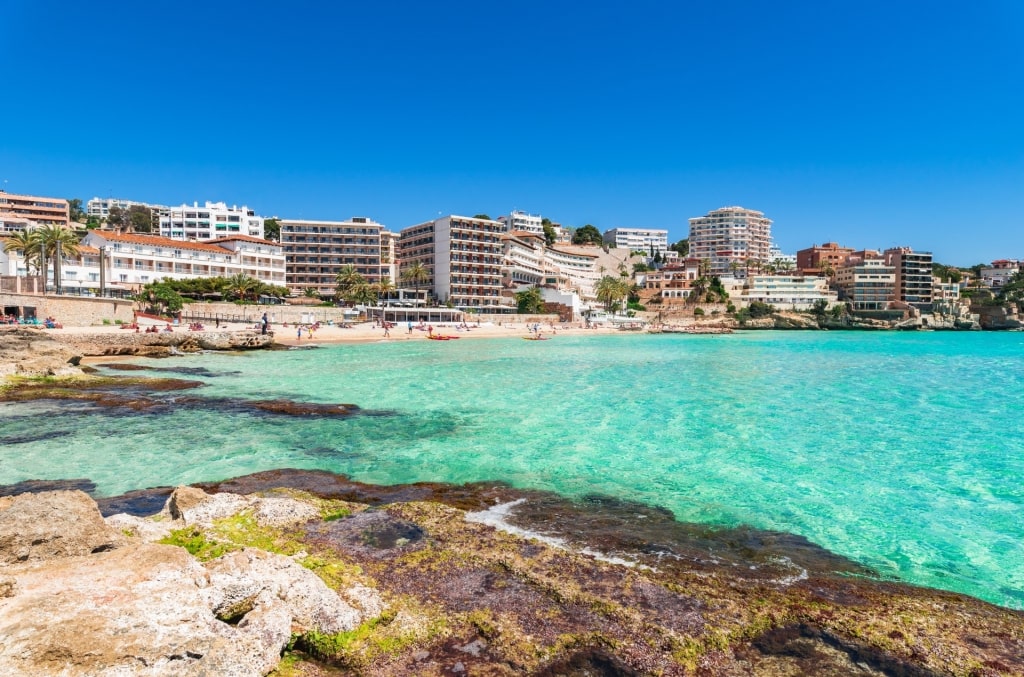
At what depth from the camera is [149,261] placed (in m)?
78.1

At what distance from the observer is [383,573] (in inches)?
266

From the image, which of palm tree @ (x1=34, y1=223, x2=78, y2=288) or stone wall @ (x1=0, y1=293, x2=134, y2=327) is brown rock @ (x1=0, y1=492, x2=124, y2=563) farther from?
palm tree @ (x1=34, y1=223, x2=78, y2=288)

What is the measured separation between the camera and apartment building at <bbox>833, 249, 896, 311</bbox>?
143875mm

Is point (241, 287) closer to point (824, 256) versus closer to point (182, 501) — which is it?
point (182, 501)

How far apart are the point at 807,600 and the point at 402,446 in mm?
10736

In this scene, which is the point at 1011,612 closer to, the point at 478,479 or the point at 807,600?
the point at 807,600

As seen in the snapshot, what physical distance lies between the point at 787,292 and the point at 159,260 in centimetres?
14315

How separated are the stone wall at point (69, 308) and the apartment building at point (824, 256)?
176 meters

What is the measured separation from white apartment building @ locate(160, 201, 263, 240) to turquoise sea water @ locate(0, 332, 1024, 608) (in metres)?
108

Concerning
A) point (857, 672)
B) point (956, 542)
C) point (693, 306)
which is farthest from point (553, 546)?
point (693, 306)

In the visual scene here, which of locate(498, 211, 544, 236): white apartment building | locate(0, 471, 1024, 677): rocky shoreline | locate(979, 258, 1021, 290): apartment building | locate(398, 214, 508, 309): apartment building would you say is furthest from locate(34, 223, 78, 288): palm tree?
locate(979, 258, 1021, 290): apartment building

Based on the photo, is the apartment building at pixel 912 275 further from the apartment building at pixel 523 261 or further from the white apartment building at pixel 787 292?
the apartment building at pixel 523 261

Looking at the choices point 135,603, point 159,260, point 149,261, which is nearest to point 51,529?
point 135,603

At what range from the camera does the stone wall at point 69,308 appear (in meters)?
48.4
